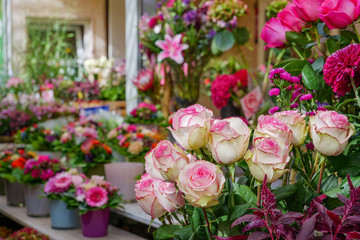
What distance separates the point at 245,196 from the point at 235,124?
0.11 m

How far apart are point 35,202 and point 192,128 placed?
164 cm

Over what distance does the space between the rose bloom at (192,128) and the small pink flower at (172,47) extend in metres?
1.56

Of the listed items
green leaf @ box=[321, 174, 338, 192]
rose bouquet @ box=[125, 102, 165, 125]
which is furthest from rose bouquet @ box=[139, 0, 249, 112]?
green leaf @ box=[321, 174, 338, 192]

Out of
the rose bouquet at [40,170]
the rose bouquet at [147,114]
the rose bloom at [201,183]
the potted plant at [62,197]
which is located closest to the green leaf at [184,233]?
the rose bloom at [201,183]

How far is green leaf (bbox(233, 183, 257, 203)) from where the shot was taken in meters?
0.75

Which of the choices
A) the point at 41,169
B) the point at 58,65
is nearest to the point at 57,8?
the point at 58,65

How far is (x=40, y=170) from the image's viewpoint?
2182 millimetres

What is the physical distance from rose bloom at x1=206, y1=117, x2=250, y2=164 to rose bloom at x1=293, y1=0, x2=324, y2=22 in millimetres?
276

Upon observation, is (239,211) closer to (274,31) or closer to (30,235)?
(274,31)

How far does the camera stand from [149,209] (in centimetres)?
79

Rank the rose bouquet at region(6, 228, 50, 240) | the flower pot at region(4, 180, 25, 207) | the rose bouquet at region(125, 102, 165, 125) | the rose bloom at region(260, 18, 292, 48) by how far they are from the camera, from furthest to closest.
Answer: the rose bouquet at region(125, 102, 165, 125) → the flower pot at region(4, 180, 25, 207) → the rose bouquet at region(6, 228, 50, 240) → the rose bloom at region(260, 18, 292, 48)

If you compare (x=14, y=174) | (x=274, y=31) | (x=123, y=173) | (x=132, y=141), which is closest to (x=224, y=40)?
(x=132, y=141)

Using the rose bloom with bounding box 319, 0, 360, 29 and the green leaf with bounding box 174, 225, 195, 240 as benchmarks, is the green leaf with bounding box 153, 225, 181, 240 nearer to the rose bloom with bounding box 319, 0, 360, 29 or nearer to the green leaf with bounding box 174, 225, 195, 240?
the green leaf with bounding box 174, 225, 195, 240

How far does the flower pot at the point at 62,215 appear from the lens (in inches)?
78.2
